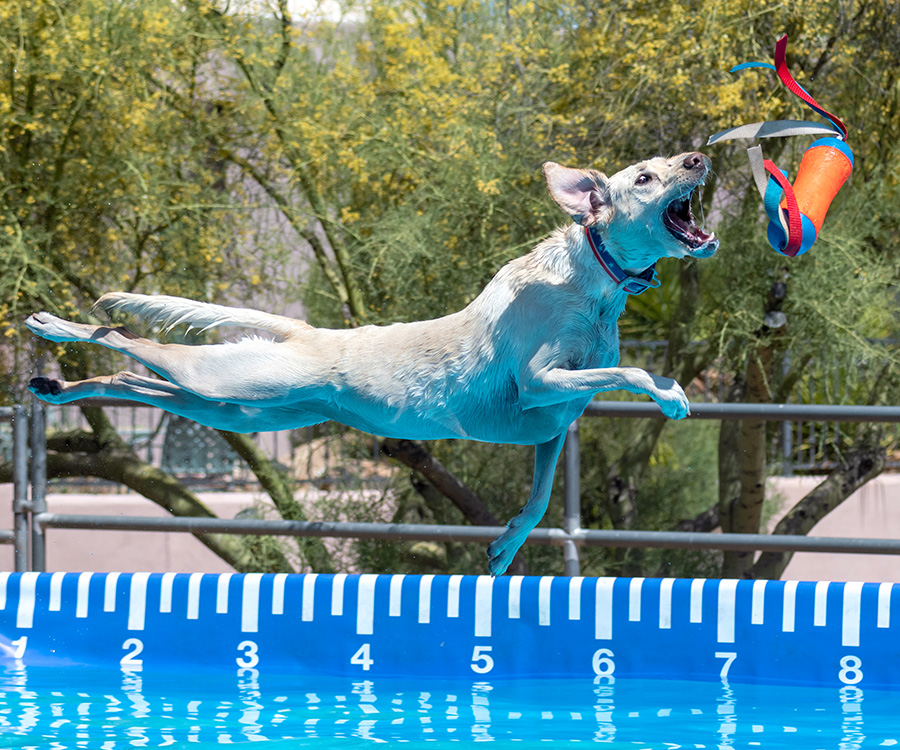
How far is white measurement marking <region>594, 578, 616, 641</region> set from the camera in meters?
3.78

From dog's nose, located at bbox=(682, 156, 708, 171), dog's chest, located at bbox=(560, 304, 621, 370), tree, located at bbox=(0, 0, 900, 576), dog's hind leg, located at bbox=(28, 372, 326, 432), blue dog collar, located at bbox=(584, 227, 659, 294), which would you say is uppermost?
tree, located at bbox=(0, 0, 900, 576)

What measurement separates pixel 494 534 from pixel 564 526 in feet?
1.01

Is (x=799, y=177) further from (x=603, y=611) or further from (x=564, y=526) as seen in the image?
(x=564, y=526)

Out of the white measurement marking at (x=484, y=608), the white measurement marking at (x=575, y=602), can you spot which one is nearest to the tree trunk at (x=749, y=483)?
the white measurement marking at (x=575, y=602)

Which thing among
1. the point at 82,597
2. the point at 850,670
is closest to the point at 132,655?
the point at 82,597

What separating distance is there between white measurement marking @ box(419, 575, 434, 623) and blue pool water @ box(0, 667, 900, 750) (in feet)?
0.72

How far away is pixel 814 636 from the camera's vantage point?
3680 millimetres

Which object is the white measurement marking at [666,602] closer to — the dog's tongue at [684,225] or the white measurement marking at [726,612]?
the white measurement marking at [726,612]

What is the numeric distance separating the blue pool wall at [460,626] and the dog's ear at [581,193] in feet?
5.83

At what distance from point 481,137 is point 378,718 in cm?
357

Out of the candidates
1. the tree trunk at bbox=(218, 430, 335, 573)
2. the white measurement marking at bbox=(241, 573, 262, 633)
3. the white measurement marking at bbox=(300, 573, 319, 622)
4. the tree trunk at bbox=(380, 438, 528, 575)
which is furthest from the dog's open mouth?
the tree trunk at bbox=(218, 430, 335, 573)

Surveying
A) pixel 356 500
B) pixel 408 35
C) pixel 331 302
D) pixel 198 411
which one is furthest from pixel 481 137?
pixel 198 411

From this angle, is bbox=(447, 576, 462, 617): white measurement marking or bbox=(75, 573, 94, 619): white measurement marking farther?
bbox=(75, 573, 94, 619): white measurement marking

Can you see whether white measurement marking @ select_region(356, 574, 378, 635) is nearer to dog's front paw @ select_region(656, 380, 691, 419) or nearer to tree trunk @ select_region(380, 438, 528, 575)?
dog's front paw @ select_region(656, 380, 691, 419)
